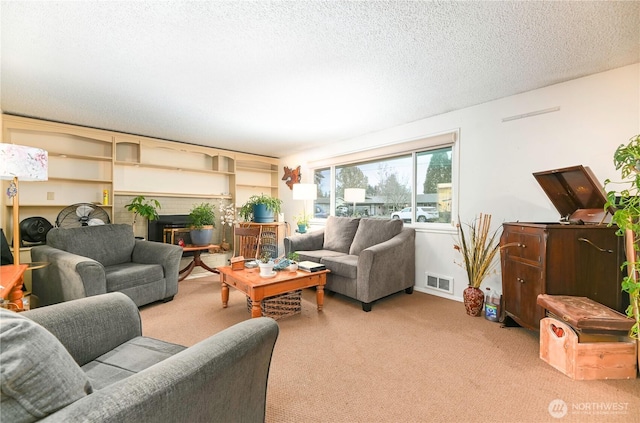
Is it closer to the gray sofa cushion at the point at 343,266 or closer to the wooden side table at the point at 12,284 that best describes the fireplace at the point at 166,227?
the wooden side table at the point at 12,284

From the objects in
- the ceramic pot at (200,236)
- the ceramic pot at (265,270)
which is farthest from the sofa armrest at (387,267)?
the ceramic pot at (200,236)

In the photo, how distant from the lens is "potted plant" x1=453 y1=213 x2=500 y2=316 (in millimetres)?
2691

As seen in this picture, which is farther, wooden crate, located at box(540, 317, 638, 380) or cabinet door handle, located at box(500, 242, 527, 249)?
cabinet door handle, located at box(500, 242, 527, 249)

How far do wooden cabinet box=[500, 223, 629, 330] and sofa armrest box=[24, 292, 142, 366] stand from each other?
274 centimetres

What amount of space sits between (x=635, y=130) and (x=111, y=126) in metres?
5.64

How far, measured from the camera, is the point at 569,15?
1.66 m

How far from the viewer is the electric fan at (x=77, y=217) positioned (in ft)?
11.8

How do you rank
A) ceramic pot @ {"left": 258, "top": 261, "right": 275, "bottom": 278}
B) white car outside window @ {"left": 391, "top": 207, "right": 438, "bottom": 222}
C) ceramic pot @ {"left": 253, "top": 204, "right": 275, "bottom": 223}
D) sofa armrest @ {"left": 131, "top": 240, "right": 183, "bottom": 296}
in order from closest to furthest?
ceramic pot @ {"left": 258, "top": 261, "right": 275, "bottom": 278} < sofa armrest @ {"left": 131, "top": 240, "right": 183, "bottom": 296} < white car outside window @ {"left": 391, "top": 207, "right": 438, "bottom": 222} < ceramic pot @ {"left": 253, "top": 204, "right": 275, "bottom": 223}

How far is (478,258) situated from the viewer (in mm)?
2748

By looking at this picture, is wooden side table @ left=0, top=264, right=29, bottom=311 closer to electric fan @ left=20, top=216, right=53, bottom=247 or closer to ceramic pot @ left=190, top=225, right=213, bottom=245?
electric fan @ left=20, top=216, right=53, bottom=247

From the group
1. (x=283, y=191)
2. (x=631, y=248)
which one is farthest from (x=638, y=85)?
(x=283, y=191)

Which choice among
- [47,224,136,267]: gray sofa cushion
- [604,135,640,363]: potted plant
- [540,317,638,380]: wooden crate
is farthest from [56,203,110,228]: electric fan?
[604,135,640,363]: potted plant

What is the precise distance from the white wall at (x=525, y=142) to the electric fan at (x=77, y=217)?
4272 mm

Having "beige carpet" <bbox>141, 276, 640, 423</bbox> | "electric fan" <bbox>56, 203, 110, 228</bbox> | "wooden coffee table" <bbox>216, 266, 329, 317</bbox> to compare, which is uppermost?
"electric fan" <bbox>56, 203, 110, 228</bbox>
